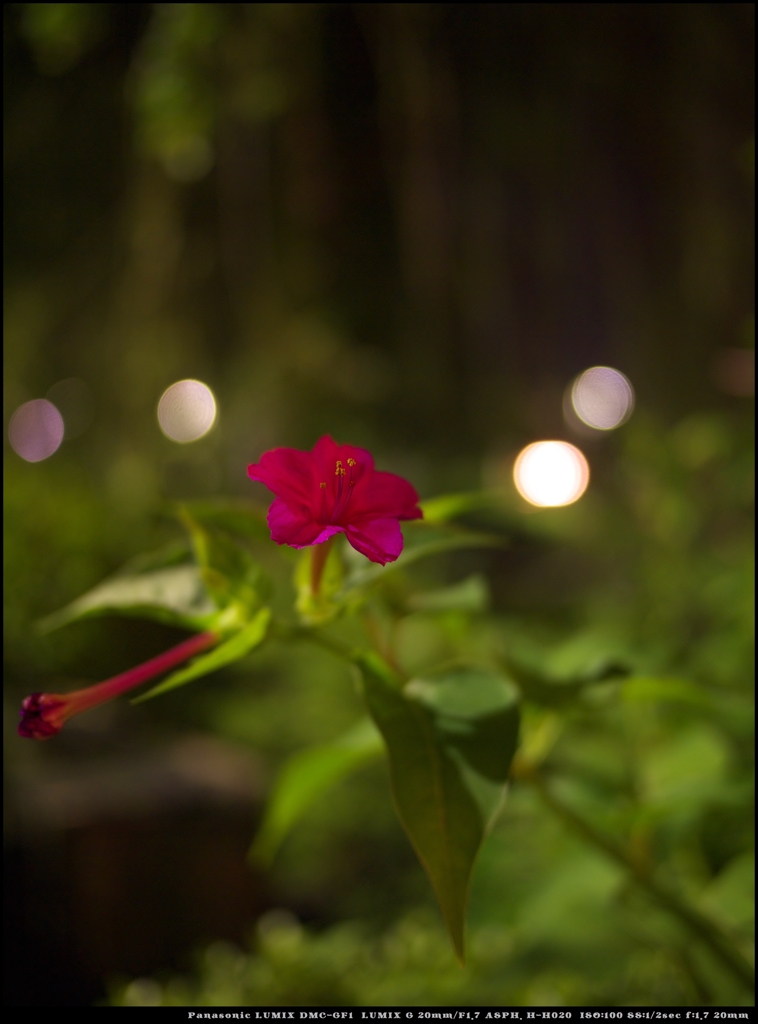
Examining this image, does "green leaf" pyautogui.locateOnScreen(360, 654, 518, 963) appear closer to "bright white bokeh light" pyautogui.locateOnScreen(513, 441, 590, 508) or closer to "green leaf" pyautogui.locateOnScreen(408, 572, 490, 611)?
"green leaf" pyautogui.locateOnScreen(408, 572, 490, 611)

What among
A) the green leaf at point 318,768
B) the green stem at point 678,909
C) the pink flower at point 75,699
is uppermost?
the pink flower at point 75,699

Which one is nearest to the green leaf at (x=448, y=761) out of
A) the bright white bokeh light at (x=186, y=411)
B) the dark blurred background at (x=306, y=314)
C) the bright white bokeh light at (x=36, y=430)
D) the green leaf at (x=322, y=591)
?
the green leaf at (x=322, y=591)

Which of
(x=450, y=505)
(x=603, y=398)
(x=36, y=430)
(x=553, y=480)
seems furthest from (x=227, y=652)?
(x=36, y=430)

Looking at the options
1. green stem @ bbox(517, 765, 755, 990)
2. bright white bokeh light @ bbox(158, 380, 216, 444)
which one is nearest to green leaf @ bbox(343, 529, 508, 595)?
green stem @ bbox(517, 765, 755, 990)

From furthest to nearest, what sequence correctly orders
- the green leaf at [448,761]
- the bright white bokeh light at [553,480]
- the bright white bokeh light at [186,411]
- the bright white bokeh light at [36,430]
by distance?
the bright white bokeh light at [36,430]
the bright white bokeh light at [186,411]
the bright white bokeh light at [553,480]
the green leaf at [448,761]

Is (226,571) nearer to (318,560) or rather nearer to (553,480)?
(318,560)

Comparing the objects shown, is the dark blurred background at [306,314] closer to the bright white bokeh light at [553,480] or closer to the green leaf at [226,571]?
the bright white bokeh light at [553,480]
